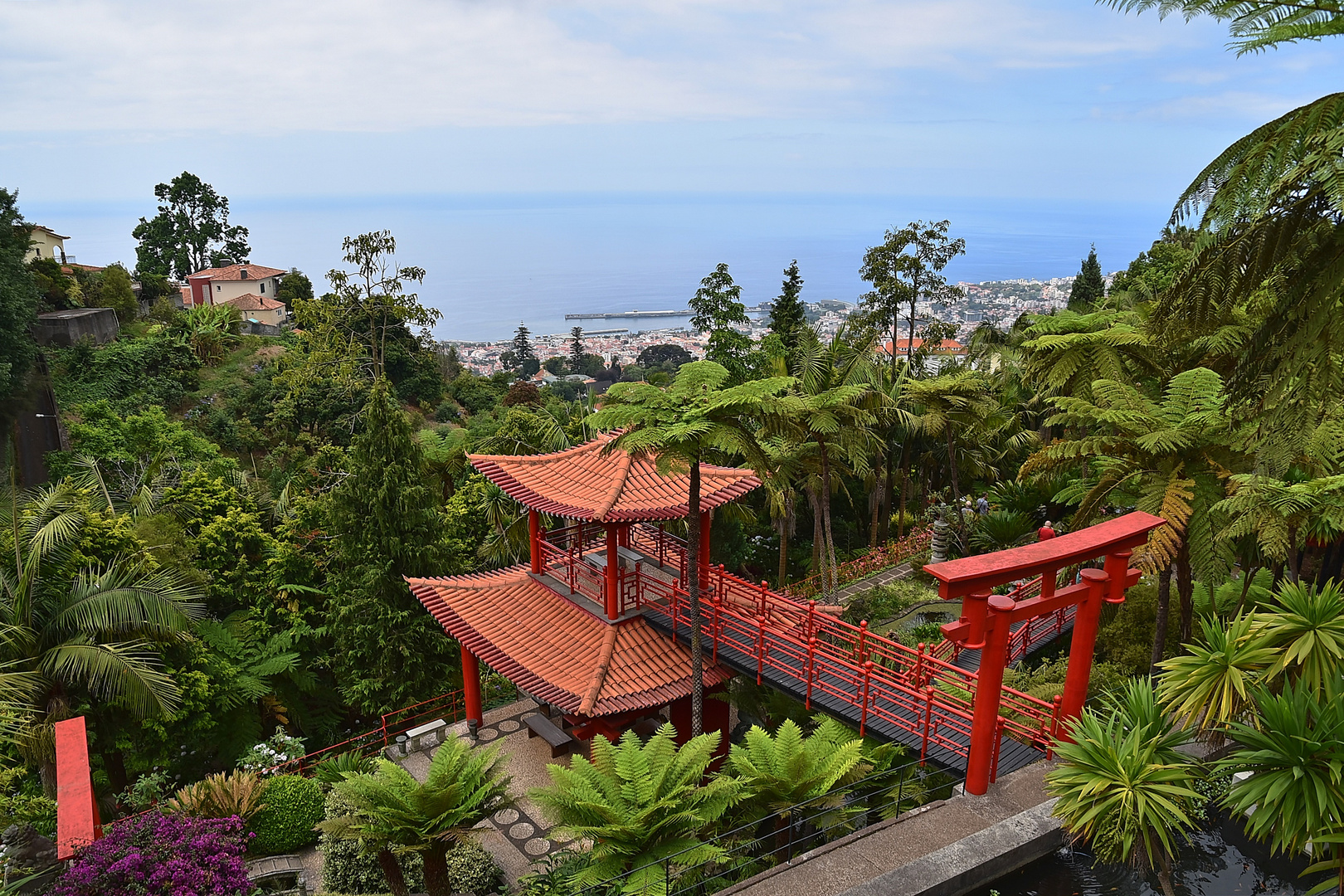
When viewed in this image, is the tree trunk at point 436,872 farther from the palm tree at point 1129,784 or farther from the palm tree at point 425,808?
the palm tree at point 1129,784

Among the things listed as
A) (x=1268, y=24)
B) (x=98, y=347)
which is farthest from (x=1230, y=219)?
(x=98, y=347)

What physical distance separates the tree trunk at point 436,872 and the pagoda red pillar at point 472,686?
4.98 metres

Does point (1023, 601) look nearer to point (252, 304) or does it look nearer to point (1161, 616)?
point (1161, 616)

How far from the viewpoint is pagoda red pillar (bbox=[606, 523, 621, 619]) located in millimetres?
11188

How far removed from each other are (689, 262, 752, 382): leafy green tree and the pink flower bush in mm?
17443

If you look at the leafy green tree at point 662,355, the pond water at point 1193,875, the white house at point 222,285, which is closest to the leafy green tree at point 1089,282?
the pond water at point 1193,875

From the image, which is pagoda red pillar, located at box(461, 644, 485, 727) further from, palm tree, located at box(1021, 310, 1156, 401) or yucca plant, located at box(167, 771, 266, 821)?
palm tree, located at box(1021, 310, 1156, 401)

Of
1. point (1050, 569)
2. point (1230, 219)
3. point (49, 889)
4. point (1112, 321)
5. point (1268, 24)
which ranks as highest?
point (1268, 24)

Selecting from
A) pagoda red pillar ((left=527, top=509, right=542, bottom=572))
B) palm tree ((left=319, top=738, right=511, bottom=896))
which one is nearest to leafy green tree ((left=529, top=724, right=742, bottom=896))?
palm tree ((left=319, top=738, right=511, bottom=896))

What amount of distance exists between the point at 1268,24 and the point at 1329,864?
511 centimetres

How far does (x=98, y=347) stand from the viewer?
1474 inches

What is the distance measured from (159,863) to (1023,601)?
8247mm

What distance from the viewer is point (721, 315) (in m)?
24.2

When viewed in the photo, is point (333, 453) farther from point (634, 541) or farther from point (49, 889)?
point (49, 889)
